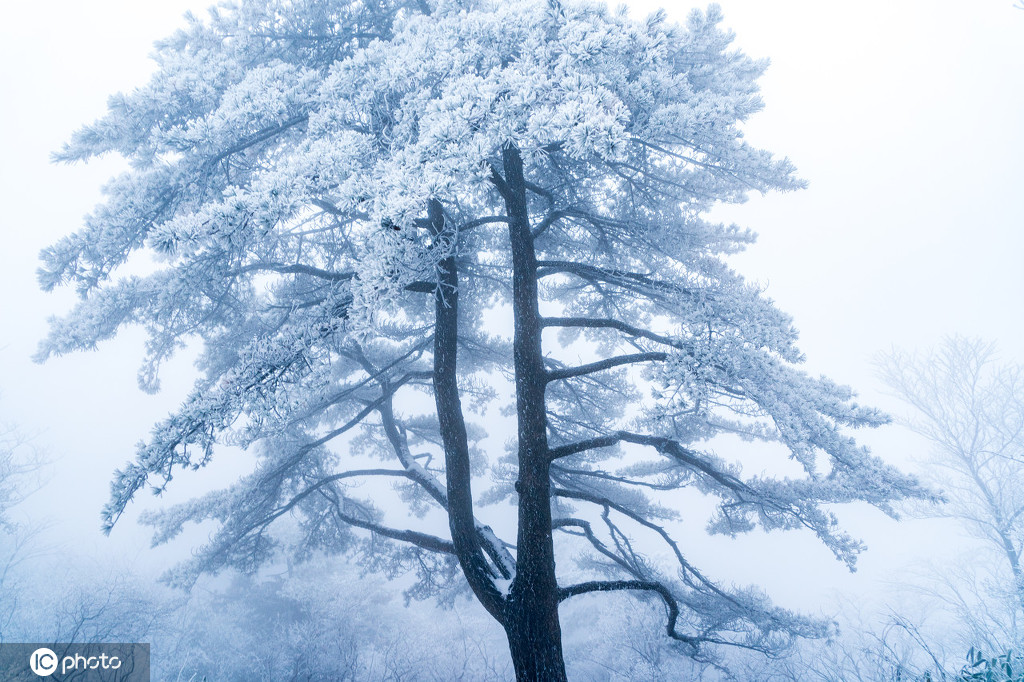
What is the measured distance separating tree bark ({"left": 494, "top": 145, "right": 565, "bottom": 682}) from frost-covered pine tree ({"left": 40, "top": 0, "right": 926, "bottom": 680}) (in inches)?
0.9

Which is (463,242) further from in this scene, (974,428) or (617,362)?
(974,428)

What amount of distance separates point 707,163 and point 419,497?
849 centimetres

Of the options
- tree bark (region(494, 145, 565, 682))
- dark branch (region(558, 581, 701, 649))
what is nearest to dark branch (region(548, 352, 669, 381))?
tree bark (region(494, 145, 565, 682))

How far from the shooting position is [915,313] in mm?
92000

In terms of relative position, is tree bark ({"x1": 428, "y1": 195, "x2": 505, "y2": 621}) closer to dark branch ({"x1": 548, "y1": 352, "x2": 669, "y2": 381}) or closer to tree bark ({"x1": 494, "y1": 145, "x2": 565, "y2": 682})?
tree bark ({"x1": 494, "y1": 145, "x2": 565, "y2": 682})

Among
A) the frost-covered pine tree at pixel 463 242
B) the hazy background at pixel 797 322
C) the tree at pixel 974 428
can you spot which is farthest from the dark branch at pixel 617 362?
the tree at pixel 974 428

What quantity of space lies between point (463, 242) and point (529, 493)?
3.27 metres

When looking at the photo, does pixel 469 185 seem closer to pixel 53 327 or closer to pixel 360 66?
pixel 360 66

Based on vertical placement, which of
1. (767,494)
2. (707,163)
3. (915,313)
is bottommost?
(767,494)

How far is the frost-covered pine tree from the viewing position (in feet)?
11.7

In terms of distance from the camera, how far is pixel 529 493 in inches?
185

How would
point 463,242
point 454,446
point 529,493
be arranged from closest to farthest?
1. point 529,493
2. point 454,446
3. point 463,242

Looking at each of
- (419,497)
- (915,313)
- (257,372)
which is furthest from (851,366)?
(257,372)

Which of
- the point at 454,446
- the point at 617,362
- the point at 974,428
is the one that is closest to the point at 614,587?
the point at 617,362
